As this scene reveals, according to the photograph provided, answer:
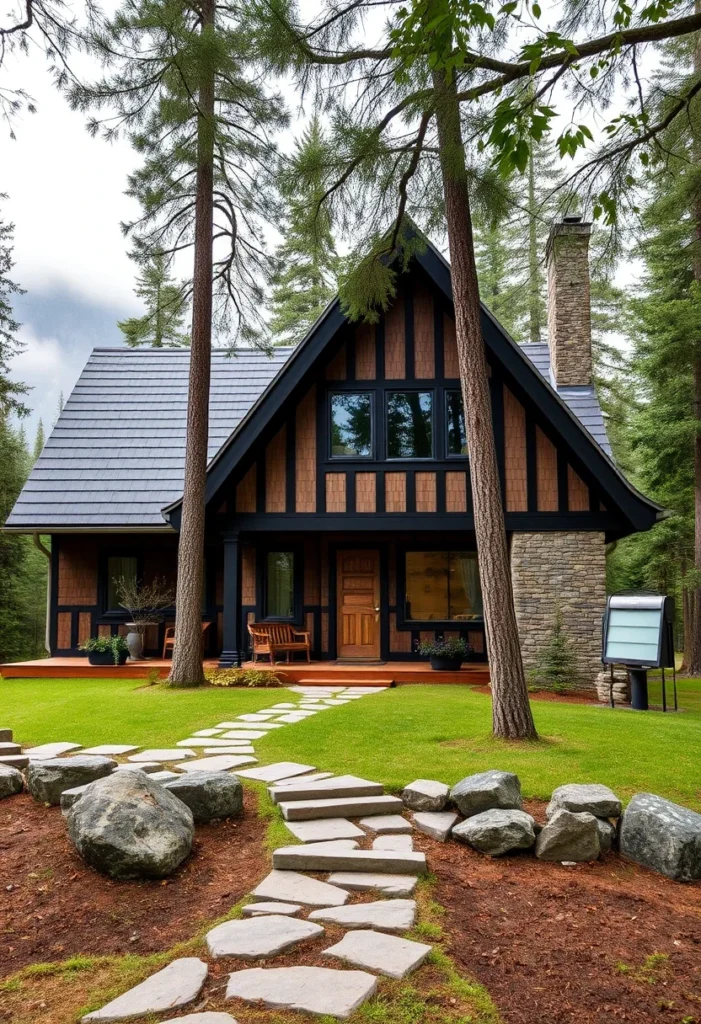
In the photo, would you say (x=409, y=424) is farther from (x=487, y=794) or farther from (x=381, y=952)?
(x=381, y=952)

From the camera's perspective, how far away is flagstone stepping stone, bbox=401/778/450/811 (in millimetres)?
4695

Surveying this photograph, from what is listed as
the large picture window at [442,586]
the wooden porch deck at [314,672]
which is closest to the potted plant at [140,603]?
the wooden porch deck at [314,672]

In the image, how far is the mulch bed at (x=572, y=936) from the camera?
9.02 feet

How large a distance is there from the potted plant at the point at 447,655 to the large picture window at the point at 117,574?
→ 5.55 meters

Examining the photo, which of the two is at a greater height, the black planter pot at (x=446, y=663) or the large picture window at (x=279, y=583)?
the large picture window at (x=279, y=583)

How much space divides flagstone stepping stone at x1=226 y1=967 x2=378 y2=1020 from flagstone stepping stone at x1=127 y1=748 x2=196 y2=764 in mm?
3150

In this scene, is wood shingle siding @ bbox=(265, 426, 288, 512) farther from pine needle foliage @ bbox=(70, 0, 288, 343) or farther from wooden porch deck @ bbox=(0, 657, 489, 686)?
wooden porch deck @ bbox=(0, 657, 489, 686)

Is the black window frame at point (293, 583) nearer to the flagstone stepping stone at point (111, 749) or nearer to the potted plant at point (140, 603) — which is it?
the potted plant at point (140, 603)

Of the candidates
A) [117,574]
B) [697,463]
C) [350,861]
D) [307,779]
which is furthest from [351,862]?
[697,463]

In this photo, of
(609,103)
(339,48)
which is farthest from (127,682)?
(609,103)

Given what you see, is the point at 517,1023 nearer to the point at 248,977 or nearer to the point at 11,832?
the point at 248,977

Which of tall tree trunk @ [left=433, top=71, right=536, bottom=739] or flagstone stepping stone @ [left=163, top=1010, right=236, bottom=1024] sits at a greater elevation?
tall tree trunk @ [left=433, top=71, right=536, bottom=739]

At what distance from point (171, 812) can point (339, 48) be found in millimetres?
5545

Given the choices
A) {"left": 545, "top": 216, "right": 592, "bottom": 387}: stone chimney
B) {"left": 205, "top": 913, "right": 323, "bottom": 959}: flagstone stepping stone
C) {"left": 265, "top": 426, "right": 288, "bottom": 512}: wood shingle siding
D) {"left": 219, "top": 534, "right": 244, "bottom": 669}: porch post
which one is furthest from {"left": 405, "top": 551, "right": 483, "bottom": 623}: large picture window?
{"left": 205, "top": 913, "right": 323, "bottom": 959}: flagstone stepping stone
